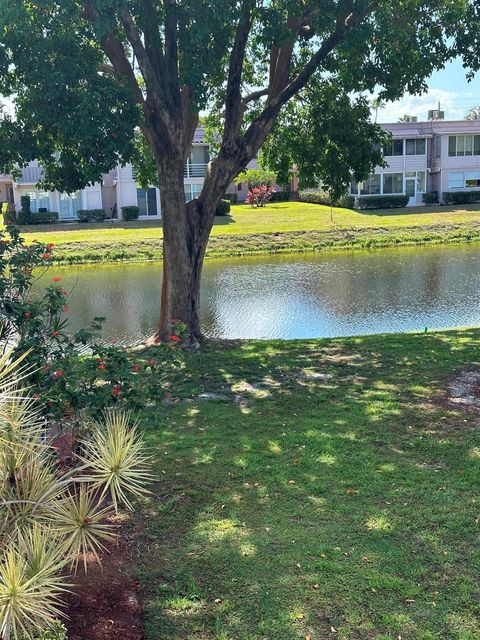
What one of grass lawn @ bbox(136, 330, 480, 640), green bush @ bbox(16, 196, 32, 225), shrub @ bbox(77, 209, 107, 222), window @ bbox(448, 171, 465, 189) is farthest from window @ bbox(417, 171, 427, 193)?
grass lawn @ bbox(136, 330, 480, 640)

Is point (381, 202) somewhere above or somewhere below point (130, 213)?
above

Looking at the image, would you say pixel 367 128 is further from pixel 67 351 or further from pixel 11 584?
pixel 11 584

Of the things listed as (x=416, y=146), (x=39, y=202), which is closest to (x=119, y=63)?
(x=39, y=202)

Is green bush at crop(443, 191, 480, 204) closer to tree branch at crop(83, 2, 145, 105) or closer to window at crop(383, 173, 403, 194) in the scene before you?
window at crop(383, 173, 403, 194)

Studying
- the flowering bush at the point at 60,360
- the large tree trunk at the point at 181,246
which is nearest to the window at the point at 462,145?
the large tree trunk at the point at 181,246

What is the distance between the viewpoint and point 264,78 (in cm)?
1498

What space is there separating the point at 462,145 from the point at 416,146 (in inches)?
126

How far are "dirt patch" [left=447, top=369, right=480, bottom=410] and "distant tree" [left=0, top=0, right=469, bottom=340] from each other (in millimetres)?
4765

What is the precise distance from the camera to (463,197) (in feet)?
146

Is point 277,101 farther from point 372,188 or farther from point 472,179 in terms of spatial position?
point 472,179

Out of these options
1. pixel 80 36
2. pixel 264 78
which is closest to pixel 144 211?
pixel 264 78

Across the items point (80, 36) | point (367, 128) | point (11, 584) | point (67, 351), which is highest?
point (80, 36)

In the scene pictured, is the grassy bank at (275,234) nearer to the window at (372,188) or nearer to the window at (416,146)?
the window at (372,188)

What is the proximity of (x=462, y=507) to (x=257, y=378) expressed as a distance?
15.3 ft
